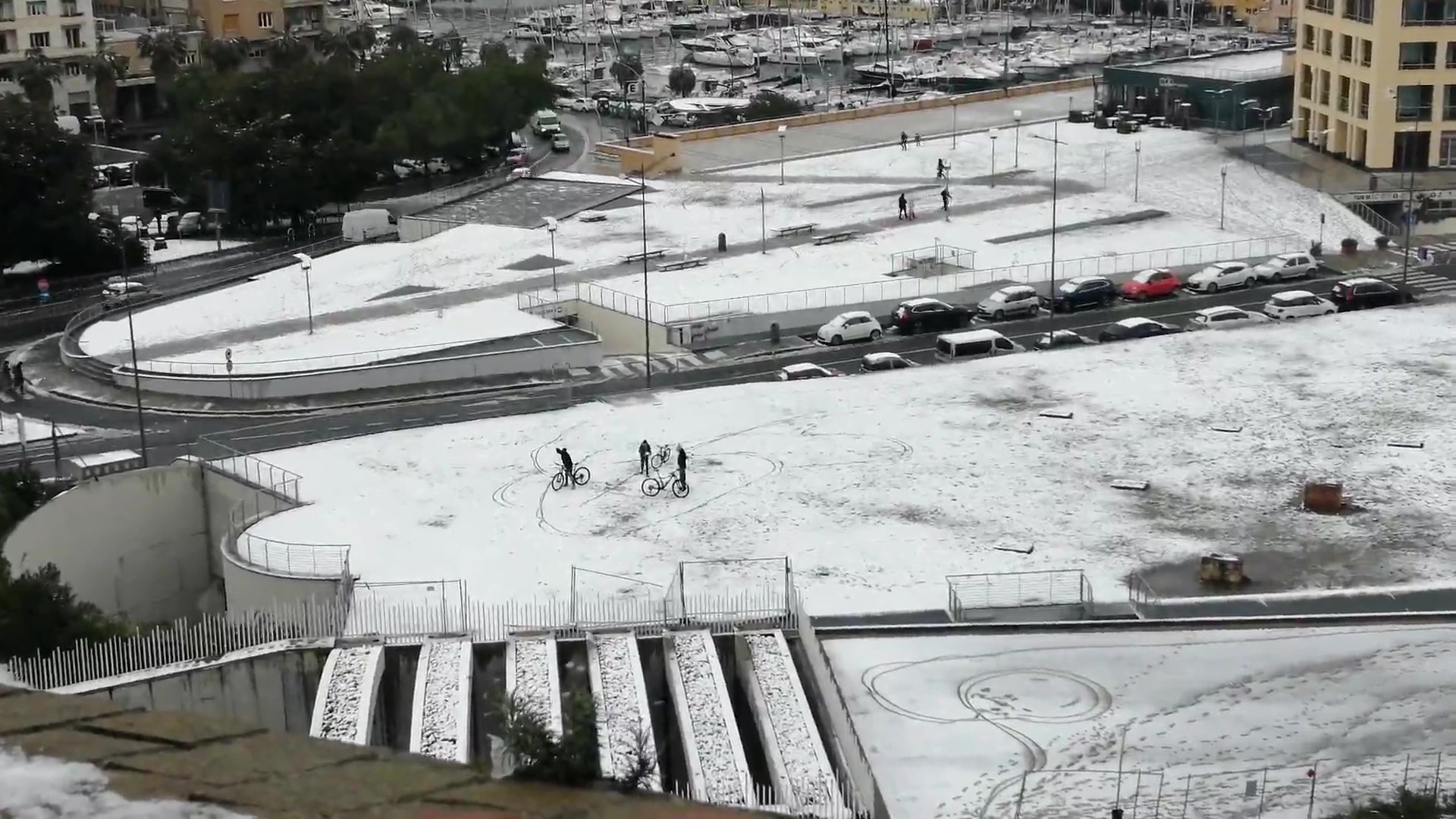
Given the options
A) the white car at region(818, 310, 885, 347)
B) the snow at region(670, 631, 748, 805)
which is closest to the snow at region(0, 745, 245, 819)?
the snow at region(670, 631, 748, 805)

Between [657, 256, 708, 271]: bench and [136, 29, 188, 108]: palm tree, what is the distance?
159 ft

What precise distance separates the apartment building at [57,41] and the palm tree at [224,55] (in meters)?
6.16

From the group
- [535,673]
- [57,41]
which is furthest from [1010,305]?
[57,41]

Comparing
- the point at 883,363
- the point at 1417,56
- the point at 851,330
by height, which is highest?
the point at 1417,56

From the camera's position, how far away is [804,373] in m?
42.7

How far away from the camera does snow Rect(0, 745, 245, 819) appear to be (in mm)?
6961

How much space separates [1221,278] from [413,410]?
23.4m

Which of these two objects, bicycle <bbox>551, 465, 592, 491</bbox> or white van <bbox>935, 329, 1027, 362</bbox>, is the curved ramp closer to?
bicycle <bbox>551, 465, 592, 491</bbox>

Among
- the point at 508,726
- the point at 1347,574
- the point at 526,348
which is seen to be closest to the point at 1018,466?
the point at 1347,574

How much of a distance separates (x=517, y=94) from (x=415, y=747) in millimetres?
63358

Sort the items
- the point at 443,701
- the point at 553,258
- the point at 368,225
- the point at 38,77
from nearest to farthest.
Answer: the point at 443,701 → the point at 553,258 → the point at 368,225 → the point at 38,77

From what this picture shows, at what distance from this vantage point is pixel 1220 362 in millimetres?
42750

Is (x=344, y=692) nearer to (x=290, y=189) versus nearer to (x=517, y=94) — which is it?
(x=290, y=189)

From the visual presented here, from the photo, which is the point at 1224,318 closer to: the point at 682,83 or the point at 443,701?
the point at 443,701
